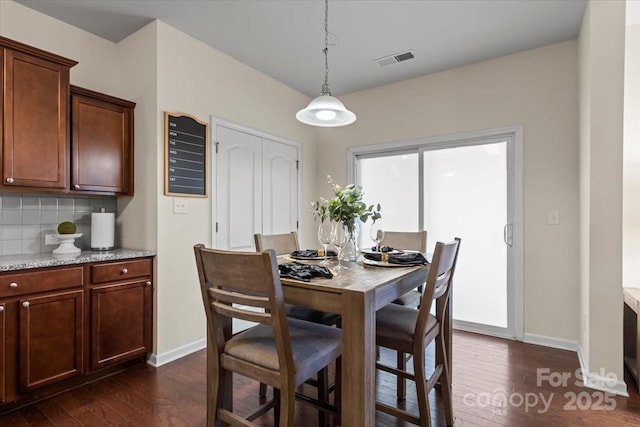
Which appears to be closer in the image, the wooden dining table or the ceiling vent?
the wooden dining table

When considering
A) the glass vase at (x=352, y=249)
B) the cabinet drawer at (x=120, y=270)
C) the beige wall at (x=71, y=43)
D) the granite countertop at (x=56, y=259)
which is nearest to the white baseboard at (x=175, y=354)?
the cabinet drawer at (x=120, y=270)

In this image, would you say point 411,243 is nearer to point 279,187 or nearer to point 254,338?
point 254,338

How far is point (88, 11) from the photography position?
250 cm

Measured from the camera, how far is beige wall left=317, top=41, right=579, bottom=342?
289cm

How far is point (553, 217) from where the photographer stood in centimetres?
296

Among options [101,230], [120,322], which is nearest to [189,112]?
[101,230]

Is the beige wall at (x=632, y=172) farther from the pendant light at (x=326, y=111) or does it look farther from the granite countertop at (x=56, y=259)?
the granite countertop at (x=56, y=259)

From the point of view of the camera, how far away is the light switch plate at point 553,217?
2938mm

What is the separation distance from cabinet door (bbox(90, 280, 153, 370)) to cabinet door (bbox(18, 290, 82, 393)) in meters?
0.10

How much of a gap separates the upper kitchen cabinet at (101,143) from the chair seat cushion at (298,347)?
5.92 feet

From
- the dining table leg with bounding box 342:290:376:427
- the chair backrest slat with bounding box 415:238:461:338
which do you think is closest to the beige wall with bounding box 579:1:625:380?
the chair backrest slat with bounding box 415:238:461:338

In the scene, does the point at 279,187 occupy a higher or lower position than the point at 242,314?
higher

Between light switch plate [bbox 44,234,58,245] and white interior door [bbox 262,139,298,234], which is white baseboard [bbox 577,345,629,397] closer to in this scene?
white interior door [bbox 262,139,298,234]

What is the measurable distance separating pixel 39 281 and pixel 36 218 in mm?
743
